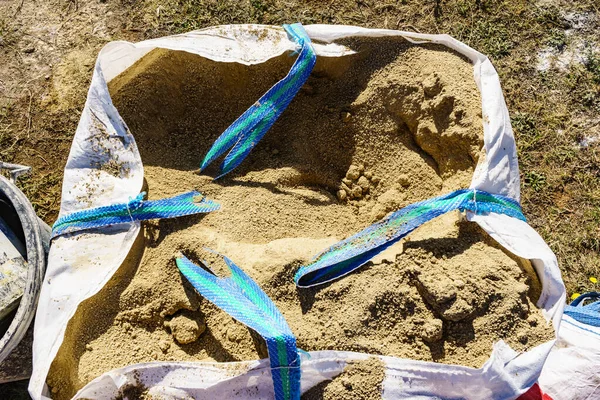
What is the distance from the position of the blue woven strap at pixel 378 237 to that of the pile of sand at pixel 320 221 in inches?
1.2

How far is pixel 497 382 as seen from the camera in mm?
1157

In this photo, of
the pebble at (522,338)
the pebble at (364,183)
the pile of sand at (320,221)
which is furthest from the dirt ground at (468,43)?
the pebble at (522,338)

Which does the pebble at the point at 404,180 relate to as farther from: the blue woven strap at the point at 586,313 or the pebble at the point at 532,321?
the blue woven strap at the point at 586,313

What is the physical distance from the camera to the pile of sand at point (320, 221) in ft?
3.95

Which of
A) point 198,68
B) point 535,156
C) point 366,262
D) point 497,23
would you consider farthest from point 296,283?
point 497,23

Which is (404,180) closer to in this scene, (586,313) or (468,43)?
(586,313)

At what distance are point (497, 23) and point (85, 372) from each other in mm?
2024

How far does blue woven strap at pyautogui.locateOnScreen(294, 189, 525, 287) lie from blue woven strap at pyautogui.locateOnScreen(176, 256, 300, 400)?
11 centimetres

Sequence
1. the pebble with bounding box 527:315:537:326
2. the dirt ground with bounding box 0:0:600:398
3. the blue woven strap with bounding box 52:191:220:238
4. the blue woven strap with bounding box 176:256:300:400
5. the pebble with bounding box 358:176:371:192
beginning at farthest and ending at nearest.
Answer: the dirt ground with bounding box 0:0:600:398 → the pebble with bounding box 358:176:371:192 → the blue woven strap with bounding box 52:191:220:238 → the pebble with bounding box 527:315:537:326 → the blue woven strap with bounding box 176:256:300:400

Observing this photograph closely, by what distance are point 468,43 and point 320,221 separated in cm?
118

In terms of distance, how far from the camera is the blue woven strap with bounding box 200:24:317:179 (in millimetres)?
1487

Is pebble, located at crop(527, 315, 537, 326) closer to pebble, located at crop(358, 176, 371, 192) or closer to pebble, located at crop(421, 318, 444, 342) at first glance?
pebble, located at crop(421, 318, 444, 342)

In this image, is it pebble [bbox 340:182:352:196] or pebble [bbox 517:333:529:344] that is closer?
pebble [bbox 517:333:529:344]

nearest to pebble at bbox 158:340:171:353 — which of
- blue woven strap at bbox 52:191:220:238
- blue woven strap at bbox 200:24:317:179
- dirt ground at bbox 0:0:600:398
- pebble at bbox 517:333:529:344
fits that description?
blue woven strap at bbox 52:191:220:238
